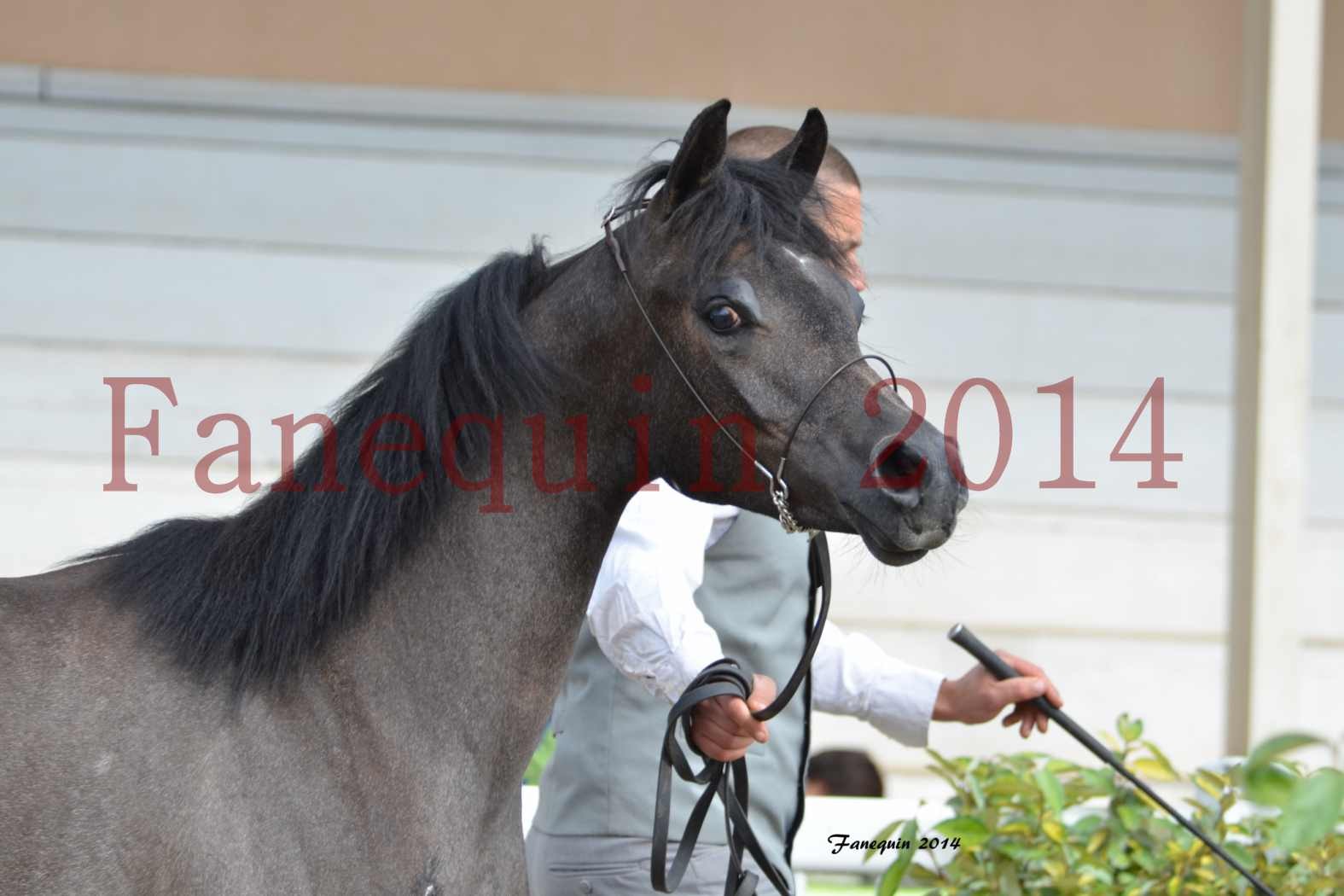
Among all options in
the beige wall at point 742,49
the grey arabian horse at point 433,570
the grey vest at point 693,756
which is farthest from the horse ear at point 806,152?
the beige wall at point 742,49

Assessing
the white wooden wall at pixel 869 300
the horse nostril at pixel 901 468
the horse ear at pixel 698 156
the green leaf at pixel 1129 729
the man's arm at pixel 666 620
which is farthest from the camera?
the white wooden wall at pixel 869 300

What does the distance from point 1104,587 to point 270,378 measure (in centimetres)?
299

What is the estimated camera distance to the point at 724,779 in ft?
6.57

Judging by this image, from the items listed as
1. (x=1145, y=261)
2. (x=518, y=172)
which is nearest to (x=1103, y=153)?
(x=1145, y=261)

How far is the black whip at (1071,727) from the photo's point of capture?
84.8 inches

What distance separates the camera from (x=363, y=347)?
4766 mm

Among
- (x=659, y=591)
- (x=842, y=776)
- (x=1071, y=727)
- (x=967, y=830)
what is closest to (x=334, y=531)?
(x=659, y=591)

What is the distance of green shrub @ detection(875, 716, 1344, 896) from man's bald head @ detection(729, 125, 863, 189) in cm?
105

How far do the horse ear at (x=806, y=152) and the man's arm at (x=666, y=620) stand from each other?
0.50 meters

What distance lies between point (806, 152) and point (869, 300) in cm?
282

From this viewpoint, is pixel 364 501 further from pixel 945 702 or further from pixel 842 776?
pixel 842 776

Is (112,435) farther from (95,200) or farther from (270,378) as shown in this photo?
(95,200)

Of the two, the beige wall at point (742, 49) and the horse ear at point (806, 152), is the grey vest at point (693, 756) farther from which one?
the beige wall at point (742, 49)

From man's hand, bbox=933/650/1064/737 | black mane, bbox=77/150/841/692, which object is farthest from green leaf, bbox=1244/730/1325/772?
black mane, bbox=77/150/841/692
